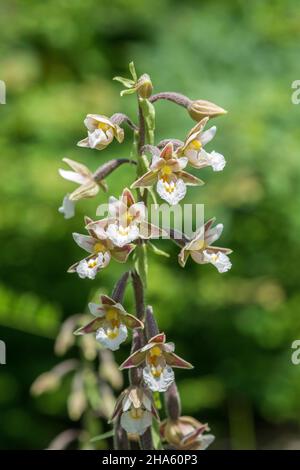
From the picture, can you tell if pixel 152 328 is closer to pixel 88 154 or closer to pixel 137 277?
pixel 137 277

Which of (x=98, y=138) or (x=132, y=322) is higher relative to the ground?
(x=98, y=138)

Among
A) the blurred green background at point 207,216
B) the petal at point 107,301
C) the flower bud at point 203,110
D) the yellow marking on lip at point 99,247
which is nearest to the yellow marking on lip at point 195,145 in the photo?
the flower bud at point 203,110

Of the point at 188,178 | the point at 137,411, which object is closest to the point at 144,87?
the point at 188,178

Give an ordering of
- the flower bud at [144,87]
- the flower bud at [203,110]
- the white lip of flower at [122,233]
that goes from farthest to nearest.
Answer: the flower bud at [203,110]
the flower bud at [144,87]
the white lip of flower at [122,233]

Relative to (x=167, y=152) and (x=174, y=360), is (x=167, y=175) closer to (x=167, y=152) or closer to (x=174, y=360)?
(x=167, y=152)

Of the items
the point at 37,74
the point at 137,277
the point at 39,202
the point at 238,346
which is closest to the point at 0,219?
the point at 39,202

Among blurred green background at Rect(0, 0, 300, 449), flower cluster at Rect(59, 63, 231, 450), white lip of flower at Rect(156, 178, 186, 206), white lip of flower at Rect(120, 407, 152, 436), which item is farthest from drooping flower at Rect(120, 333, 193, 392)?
blurred green background at Rect(0, 0, 300, 449)

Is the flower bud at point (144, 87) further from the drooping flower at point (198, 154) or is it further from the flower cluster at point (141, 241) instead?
the drooping flower at point (198, 154)
